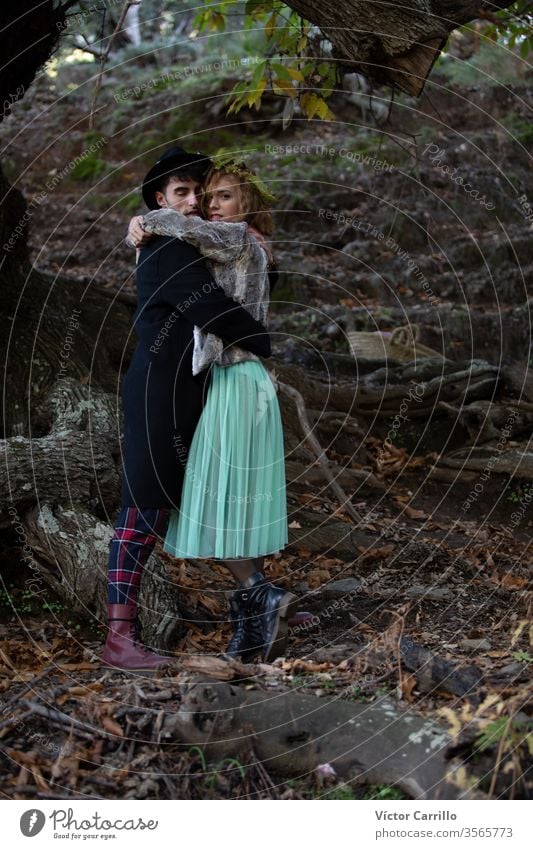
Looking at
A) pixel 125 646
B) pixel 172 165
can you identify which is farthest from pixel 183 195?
pixel 125 646

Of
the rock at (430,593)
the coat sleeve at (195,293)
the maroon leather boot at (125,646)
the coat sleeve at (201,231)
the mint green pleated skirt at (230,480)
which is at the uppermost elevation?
the coat sleeve at (201,231)

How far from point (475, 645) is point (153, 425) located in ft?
6.10

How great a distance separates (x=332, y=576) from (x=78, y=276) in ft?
20.0

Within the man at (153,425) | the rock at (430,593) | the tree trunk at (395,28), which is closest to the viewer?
the man at (153,425)

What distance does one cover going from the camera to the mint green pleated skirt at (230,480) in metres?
4.02

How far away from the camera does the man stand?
400 cm

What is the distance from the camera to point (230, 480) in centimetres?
405

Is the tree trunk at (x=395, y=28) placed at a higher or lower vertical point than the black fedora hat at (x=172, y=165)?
higher

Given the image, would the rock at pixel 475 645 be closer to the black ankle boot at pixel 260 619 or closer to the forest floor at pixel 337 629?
the forest floor at pixel 337 629

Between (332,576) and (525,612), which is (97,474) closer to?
(332,576)

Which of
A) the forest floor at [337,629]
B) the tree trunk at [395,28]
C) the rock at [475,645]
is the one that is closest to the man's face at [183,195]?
the tree trunk at [395,28]

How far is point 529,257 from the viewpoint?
36.6 ft

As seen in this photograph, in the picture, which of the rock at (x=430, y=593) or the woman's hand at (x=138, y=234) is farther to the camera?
the rock at (x=430, y=593)
